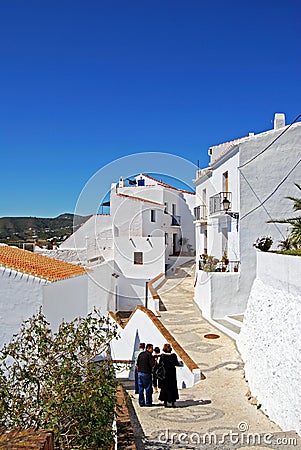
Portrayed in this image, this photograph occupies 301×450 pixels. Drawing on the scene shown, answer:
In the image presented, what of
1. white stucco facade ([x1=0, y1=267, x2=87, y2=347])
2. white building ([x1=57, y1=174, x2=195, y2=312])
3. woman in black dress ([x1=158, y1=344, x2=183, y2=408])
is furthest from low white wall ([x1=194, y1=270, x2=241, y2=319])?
white building ([x1=57, y1=174, x2=195, y2=312])

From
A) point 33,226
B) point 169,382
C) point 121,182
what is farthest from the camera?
point 33,226

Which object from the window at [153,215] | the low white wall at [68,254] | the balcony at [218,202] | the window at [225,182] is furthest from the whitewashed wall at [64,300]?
the window at [153,215]

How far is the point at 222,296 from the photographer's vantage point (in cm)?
1664

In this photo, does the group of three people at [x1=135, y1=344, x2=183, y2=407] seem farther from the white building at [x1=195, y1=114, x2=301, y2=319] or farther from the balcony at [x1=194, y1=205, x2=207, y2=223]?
the balcony at [x1=194, y1=205, x2=207, y2=223]

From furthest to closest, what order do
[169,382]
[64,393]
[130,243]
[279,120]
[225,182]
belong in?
1. [130,243]
2. [225,182]
3. [279,120]
4. [169,382]
5. [64,393]

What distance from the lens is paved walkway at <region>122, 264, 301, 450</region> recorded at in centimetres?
677

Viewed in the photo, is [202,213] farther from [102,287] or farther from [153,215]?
[153,215]

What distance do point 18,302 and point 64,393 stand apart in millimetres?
5848

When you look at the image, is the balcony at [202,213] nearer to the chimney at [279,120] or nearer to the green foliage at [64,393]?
the chimney at [279,120]

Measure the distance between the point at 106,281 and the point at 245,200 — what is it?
12.1m

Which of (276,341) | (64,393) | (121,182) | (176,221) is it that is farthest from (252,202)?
(176,221)

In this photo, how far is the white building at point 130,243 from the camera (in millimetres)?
27106

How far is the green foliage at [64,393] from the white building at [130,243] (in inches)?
706

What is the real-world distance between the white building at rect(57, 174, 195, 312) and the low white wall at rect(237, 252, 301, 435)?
46.5ft
